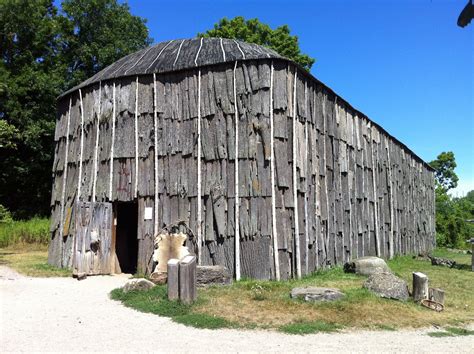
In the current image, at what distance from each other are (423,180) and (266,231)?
1862 cm

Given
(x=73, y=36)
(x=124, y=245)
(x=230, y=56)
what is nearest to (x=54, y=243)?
(x=124, y=245)

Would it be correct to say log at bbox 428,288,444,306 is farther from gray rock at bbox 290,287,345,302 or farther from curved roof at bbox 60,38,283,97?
curved roof at bbox 60,38,283,97

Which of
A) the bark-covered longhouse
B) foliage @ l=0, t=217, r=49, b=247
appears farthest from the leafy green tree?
the bark-covered longhouse

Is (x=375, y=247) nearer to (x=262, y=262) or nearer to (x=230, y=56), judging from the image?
(x=262, y=262)

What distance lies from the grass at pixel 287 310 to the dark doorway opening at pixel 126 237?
498cm

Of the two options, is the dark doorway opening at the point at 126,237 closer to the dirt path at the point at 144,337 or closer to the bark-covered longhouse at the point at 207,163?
the bark-covered longhouse at the point at 207,163

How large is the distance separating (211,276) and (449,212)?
35.9m

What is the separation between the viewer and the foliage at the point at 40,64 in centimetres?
2452

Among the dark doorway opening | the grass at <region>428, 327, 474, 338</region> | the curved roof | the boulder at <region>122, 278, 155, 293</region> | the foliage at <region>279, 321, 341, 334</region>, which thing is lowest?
the grass at <region>428, 327, 474, 338</region>

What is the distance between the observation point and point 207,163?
461 inches

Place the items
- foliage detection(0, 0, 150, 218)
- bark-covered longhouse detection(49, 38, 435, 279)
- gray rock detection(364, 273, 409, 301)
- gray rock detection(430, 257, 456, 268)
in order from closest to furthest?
gray rock detection(364, 273, 409, 301) → bark-covered longhouse detection(49, 38, 435, 279) → gray rock detection(430, 257, 456, 268) → foliage detection(0, 0, 150, 218)

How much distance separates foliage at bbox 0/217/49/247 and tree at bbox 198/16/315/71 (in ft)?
58.3

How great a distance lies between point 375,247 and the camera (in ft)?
56.1

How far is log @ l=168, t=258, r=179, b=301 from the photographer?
8.09 meters
